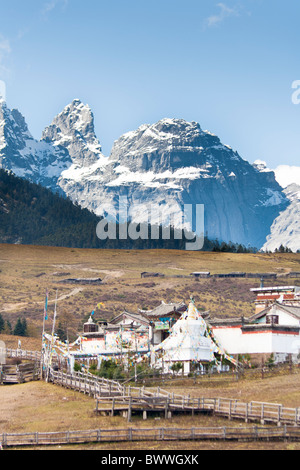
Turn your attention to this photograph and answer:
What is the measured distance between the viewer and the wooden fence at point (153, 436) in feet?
131

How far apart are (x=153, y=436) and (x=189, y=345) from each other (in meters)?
27.1

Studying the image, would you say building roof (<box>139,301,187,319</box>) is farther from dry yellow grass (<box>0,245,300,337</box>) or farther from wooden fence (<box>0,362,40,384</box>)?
dry yellow grass (<box>0,245,300,337</box>)

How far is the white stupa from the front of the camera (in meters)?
66.9

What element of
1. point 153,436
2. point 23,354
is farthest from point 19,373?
point 153,436

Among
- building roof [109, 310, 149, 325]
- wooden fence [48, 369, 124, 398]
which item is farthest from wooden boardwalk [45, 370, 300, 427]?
building roof [109, 310, 149, 325]

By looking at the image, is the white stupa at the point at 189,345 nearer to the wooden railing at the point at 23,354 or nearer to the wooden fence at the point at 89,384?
the wooden fence at the point at 89,384

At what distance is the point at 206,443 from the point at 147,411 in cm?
706

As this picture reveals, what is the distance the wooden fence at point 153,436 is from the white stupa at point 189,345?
2573cm

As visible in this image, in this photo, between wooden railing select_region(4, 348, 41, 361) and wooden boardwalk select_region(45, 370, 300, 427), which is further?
wooden railing select_region(4, 348, 41, 361)

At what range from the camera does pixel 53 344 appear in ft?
214

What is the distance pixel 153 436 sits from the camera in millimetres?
40219

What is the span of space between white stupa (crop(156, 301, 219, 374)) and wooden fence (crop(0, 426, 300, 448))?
2573 centimetres
